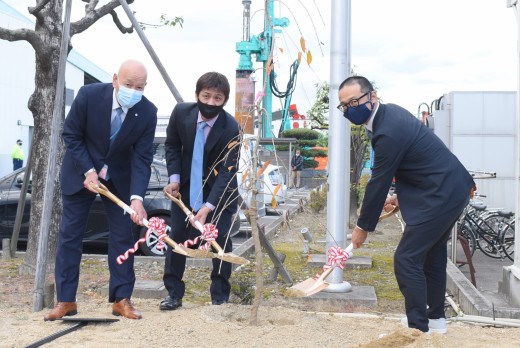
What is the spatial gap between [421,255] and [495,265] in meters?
7.17

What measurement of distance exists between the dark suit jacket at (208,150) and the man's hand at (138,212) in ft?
1.79

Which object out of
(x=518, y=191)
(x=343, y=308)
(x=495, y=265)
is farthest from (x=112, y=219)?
(x=495, y=265)

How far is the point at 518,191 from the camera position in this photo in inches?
277

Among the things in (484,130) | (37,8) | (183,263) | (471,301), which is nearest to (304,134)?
(484,130)

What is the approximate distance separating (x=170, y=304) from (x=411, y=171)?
2.13 m

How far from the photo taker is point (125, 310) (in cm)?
530

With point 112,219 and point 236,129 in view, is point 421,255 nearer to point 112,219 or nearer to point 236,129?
point 236,129

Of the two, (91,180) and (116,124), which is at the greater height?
(116,124)

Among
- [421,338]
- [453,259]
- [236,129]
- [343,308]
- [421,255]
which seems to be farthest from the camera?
[453,259]

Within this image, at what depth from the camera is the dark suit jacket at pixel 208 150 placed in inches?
222

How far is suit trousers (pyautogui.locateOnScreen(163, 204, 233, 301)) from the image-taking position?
18.7ft

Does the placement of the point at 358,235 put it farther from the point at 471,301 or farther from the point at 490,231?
the point at 490,231

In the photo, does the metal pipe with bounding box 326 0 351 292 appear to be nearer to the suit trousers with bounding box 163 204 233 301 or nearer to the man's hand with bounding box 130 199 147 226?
the suit trousers with bounding box 163 204 233 301

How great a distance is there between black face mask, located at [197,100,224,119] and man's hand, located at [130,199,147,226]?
0.83m
